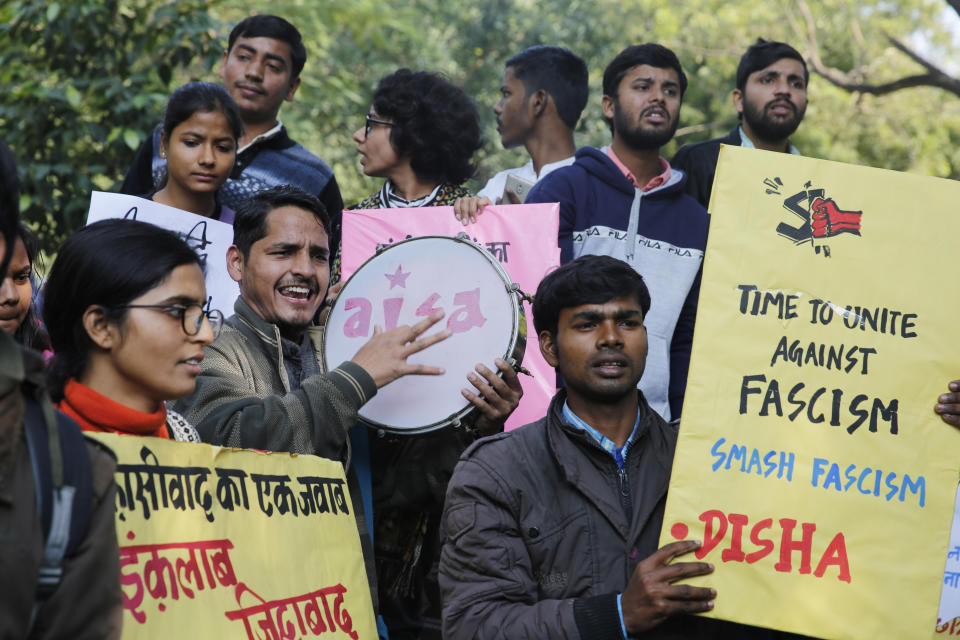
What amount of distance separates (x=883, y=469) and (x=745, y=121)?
3.23m

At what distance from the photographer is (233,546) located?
3.13 m

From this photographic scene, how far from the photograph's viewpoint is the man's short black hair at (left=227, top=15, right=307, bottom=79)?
620 cm

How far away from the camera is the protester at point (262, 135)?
18.8ft

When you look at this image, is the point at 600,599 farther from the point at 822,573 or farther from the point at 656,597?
the point at 822,573

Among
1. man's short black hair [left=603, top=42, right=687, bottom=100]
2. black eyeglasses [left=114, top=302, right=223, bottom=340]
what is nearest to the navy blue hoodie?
man's short black hair [left=603, top=42, right=687, bottom=100]

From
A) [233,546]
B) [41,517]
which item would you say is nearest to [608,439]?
[233,546]

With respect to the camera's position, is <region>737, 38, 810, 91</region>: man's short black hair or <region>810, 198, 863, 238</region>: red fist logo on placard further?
<region>737, 38, 810, 91</region>: man's short black hair

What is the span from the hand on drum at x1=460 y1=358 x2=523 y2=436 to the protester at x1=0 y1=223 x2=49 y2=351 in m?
1.58

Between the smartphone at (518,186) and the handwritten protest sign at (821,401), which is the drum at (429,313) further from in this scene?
the smartphone at (518,186)

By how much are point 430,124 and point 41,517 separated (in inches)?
153

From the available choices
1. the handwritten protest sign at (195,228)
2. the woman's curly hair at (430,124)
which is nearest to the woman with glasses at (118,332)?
the handwritten protest sign at (195,228)

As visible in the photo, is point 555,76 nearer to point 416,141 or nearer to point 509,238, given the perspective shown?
point 416,141

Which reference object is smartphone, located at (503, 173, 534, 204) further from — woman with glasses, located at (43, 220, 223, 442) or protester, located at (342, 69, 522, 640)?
woman with glasses, located at (43, 220, 223, 442)

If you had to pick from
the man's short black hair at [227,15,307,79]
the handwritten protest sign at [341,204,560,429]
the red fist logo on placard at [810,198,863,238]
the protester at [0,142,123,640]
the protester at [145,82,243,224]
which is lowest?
the protester at [0,142,123,640]
